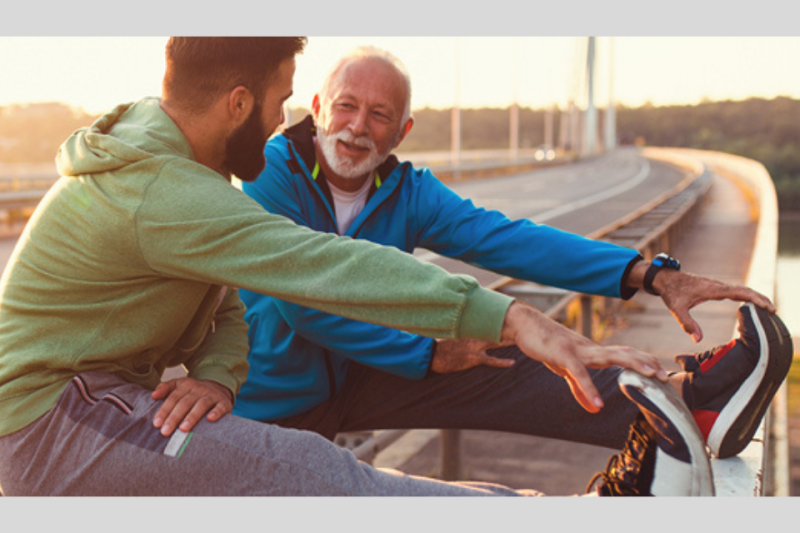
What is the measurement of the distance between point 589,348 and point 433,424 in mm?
1438

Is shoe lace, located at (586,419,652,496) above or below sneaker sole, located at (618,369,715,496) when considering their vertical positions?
below

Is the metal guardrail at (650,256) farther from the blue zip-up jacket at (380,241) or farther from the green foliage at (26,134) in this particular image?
the green foliage at (26,134)

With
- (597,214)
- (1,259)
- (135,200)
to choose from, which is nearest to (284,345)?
(135,200)

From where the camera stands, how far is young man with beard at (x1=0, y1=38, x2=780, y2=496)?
1.69m

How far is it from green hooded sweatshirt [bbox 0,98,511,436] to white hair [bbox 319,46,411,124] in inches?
48.6

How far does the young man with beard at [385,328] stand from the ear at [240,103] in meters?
0.78

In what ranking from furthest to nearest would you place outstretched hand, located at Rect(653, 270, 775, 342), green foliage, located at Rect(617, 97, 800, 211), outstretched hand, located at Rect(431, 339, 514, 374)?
green foliage, located at Rect(617, 97, 800, 211), outstretched hand, located at Rect(431, 339, 514, 374), outstretched hand, located at Rect(653, 270, 775, 342)

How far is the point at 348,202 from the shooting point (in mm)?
3139

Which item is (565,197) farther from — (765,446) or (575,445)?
(765,446)

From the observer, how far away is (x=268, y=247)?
1.70m

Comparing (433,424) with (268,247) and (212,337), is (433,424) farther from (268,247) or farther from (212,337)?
(268,247)

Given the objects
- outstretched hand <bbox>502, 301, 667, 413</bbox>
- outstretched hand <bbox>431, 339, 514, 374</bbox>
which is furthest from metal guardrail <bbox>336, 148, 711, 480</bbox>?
outstretched hand <bbox>502, 301, 667, 413</bbox>

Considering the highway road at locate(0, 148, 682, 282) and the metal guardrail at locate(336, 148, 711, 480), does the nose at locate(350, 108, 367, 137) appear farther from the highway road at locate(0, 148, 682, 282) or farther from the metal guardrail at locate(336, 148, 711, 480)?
the highway road at locate(0, 148, 682, 282)

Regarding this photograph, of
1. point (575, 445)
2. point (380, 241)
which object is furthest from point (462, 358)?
point (575, 445)
